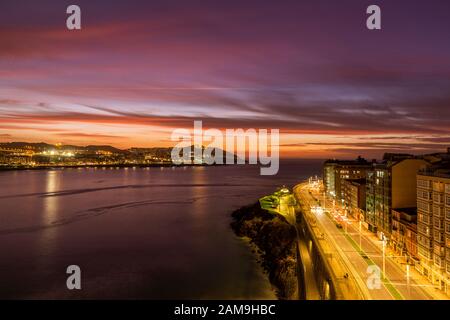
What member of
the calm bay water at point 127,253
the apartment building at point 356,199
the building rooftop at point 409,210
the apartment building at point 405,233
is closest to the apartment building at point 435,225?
the apartment building at point 405,233

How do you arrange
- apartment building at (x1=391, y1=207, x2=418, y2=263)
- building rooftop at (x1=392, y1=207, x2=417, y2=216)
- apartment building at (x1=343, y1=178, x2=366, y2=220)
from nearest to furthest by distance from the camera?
apartment building at (x1=391, y1=207, x2=418, y2=263), building rooftop at (x1=392, y1=207, x2=417, y2=216), apartment building at (x1=343, y1=178, x2=366, y2=220)

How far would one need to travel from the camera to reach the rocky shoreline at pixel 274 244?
2100cm

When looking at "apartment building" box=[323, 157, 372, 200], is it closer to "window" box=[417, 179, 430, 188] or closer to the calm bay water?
the calm bay water

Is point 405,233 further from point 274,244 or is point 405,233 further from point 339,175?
point 339,175

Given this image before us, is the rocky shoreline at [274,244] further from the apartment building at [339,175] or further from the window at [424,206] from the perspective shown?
the apartment building at [339,175]

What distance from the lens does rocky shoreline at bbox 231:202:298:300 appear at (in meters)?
21.0

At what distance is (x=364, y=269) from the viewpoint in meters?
15.8

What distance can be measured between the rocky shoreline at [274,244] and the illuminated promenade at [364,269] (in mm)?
2780

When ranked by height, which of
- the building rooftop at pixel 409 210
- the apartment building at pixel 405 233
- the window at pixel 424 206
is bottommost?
the apartment building at pixel 405 233

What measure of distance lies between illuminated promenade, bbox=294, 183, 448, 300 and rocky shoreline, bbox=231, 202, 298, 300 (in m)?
2.78

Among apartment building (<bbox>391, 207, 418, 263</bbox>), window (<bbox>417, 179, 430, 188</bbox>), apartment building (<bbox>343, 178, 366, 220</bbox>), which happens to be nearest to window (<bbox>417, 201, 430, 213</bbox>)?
window (<bbox>417, 179, 430, 188</bbox>)

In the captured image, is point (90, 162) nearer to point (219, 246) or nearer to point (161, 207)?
point (161, 207)

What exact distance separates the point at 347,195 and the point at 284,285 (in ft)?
60.4
